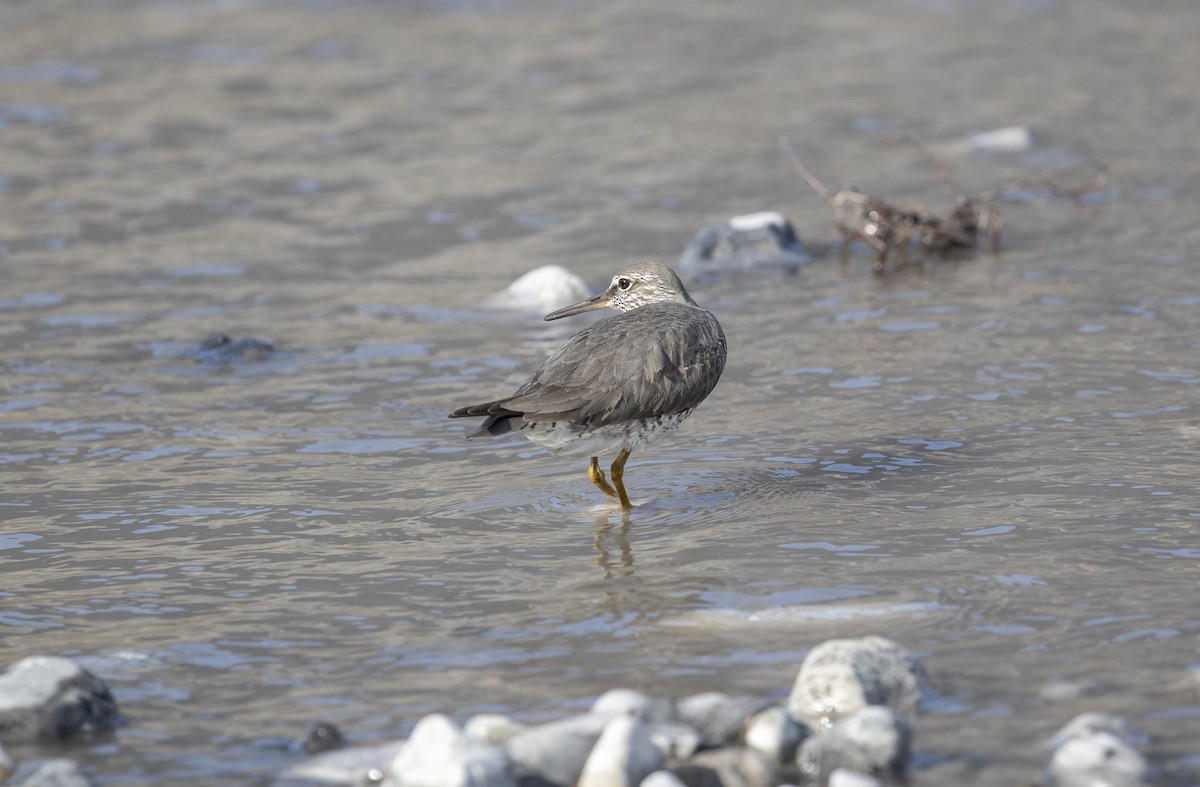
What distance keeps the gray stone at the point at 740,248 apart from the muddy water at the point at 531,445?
22 centimetres

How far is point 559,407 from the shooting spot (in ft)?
22.0

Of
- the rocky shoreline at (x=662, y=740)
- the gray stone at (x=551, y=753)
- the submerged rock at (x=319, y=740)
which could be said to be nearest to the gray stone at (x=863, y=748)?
the rocky shoreline at (x=662, y=740)

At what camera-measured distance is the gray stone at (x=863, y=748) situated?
4609 mm

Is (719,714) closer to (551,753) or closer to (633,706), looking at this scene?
(633,706)

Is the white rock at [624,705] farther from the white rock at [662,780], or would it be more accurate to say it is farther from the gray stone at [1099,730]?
the gray stone at [1099,730]

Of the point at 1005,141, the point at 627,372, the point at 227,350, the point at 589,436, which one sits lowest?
the point at 589,436

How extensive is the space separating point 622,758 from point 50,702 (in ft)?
6.16

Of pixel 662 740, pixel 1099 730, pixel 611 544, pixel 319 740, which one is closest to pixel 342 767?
pixel 319 740

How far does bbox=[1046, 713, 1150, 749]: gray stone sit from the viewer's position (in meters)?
4.59

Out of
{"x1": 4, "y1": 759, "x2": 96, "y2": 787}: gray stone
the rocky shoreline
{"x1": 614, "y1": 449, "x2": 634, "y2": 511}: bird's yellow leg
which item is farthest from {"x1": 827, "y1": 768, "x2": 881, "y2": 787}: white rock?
{"x1": 614, "y1": 449, "x2": 634, "y2": 511}: bird's yellow leg

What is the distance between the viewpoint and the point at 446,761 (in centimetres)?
450

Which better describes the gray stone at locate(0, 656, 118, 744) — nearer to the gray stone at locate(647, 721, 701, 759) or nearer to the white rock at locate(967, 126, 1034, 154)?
the gray stone at locate(647, 721, 701, 759)

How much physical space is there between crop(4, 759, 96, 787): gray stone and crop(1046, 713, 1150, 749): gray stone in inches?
114

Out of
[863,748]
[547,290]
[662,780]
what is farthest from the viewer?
[547,290]
